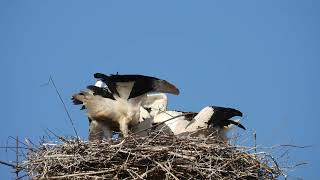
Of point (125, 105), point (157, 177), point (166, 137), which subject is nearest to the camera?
point (157, 177)

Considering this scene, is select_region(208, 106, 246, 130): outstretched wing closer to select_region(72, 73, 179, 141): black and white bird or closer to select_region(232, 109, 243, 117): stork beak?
select_region(232, 109, 243, 117): stork beak

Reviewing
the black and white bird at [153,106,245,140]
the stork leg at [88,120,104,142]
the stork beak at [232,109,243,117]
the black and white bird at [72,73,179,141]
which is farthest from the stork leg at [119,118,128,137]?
the stork beak at [232,109,243,117]

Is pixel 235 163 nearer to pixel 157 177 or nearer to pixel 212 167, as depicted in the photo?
pixel 212 167

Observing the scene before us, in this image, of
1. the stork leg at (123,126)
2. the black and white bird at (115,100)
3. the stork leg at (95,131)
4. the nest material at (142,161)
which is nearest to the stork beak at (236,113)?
the black and white bird at (115,100)

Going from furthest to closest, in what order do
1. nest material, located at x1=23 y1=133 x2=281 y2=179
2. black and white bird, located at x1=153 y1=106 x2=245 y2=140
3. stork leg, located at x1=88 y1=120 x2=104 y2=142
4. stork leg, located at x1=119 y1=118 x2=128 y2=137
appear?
black and white bird, located at x1=153 y1=106 x2=245 y2=140 < stork leg, located at x1=88 y1=120 x2=104 y2=142 < stork leg, located at x1=119 y1=118 x2=128 y2=137 < nest material, located at x1=23 y1=133 x2=281 y2=179

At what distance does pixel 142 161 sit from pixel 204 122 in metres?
1.17

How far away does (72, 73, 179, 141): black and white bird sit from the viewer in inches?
234

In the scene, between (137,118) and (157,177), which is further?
(137,118)

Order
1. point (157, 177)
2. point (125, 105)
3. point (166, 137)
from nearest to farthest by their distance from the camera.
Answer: point (157, 177) → point (166, 137) → point (125, 105)

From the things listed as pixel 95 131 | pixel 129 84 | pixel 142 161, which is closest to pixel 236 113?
pixel 129 84

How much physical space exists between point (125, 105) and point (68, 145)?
80 cm

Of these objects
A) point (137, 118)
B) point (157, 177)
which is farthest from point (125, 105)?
point (157, 177)

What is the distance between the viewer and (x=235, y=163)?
17.9 ft

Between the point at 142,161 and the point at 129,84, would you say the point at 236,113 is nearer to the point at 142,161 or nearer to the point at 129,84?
the point at 129,84
